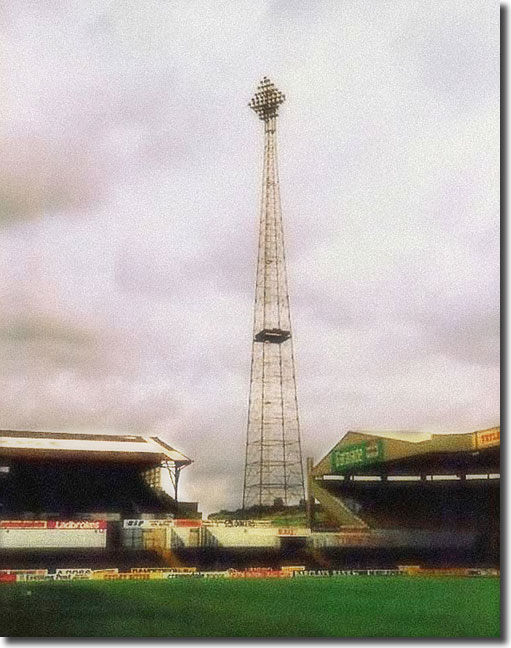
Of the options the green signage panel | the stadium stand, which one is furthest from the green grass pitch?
the green signage panel

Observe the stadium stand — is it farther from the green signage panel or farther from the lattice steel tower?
the lattice steel tower

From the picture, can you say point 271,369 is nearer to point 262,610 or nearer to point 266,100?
point 262,610

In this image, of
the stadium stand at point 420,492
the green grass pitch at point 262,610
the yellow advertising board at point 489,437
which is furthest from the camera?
the stadium stand at point 420,492

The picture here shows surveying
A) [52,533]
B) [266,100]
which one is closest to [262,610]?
[52,533]

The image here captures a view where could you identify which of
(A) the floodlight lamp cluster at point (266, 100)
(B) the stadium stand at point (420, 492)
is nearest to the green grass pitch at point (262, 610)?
(B) the stadium stand at point (420, 492)

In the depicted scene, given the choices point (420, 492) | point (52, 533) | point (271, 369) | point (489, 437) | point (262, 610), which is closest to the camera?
point (262, 610)

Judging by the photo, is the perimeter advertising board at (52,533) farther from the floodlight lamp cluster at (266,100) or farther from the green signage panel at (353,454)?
the floodlight lamp cluster at (266,100)
